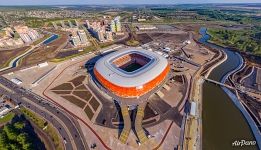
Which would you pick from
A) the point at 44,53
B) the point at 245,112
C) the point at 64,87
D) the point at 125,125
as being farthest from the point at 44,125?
the point at 44,53

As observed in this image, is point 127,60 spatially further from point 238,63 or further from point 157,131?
point 238,63

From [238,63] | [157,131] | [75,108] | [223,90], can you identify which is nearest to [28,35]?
[75,108]

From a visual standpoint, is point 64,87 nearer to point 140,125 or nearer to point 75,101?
point 75,101

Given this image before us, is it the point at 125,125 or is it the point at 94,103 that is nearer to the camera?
the point at 125,125

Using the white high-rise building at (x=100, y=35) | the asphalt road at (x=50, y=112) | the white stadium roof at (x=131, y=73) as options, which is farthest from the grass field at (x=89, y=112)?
the white high-rise building at (x=100, y=35)

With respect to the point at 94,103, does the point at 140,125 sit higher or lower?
lower

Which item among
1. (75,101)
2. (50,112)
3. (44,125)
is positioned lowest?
(44,125)

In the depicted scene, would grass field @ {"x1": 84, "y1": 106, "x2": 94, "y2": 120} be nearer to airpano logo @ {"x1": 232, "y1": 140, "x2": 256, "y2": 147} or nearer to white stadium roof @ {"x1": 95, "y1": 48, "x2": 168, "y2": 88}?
white stadium roof @ {"x1": 95, "y1": 48, "x2": 168, "y2": 88}
